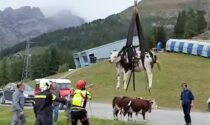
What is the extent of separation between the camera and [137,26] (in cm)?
1582

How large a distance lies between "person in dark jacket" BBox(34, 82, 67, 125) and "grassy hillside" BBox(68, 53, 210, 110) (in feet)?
88.6

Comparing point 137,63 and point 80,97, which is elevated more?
point 137,63

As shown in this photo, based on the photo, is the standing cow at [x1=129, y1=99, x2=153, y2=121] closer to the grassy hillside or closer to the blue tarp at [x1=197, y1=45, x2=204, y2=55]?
the grassy hillside

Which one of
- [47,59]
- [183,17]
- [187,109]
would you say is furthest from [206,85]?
[47,59]

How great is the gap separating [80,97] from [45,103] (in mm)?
900

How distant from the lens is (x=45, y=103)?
14141 mm

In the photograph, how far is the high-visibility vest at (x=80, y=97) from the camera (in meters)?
14.3

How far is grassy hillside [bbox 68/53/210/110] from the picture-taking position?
46156 mm

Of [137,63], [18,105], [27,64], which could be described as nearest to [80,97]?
[137,63]

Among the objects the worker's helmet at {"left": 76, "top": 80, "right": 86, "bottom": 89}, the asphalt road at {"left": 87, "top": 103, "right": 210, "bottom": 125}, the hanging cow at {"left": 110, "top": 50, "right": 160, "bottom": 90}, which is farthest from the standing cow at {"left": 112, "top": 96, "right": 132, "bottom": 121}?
the worker's helmet at {"left": 76, "top": 80, "right": 86, "bottom": 89}

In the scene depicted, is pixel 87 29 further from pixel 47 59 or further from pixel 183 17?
pixel 183 17

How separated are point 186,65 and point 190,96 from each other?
41.2 metres

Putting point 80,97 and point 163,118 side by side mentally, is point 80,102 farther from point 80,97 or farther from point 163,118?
point 163,118

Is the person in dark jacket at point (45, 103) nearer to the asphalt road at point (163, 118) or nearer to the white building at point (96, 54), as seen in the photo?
the asphalt road at point (163, 118)
